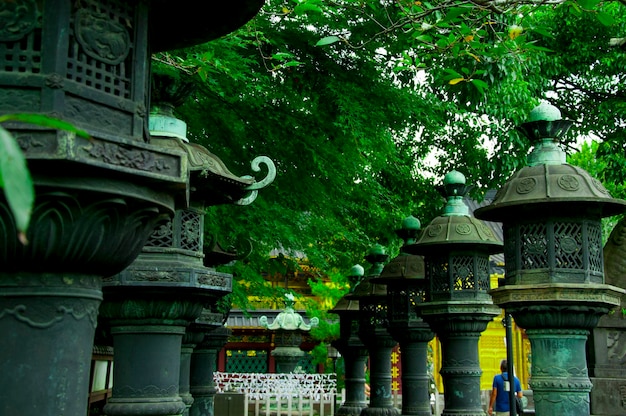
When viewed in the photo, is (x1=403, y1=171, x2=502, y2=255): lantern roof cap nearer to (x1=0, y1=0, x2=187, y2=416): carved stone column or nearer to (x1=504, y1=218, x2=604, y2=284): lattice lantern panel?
(x1=504, y1=218, x2=604, y2=284): lattice lantern panel

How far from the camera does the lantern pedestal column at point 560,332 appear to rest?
4.98m

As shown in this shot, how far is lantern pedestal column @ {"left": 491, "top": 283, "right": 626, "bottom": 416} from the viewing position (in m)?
4.98

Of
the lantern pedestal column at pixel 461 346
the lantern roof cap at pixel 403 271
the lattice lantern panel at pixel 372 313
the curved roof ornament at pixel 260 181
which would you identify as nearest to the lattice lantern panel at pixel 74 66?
the curved roof ornament at pixel 260 181

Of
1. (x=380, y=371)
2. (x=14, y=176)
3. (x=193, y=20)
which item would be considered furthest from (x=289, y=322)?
(x=14, y=176)

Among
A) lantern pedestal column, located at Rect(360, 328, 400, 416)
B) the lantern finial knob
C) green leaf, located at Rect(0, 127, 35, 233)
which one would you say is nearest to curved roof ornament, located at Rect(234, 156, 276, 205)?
the lantern finial knob

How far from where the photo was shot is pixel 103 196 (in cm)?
287

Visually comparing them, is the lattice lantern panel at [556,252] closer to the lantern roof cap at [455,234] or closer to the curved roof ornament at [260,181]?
the curved roof ornament at [260,181]

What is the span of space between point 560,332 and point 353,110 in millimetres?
5262

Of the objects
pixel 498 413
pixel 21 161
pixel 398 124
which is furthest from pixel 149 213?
pixel 498 413

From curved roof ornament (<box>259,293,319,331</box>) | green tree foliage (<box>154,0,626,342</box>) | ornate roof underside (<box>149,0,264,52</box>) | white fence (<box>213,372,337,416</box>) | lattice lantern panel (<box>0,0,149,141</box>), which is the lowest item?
white fence (<box>213,372,337,416</box>)

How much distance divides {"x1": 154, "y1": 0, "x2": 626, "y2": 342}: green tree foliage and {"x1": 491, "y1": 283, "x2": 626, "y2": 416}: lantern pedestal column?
4.14 metres

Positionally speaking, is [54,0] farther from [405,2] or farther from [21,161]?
[405,2]

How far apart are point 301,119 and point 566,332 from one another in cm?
592

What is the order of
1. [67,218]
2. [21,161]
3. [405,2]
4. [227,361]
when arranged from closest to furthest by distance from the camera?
1. [21,161]
2. [67,218]
3. [405,2]
4. [227,361]
